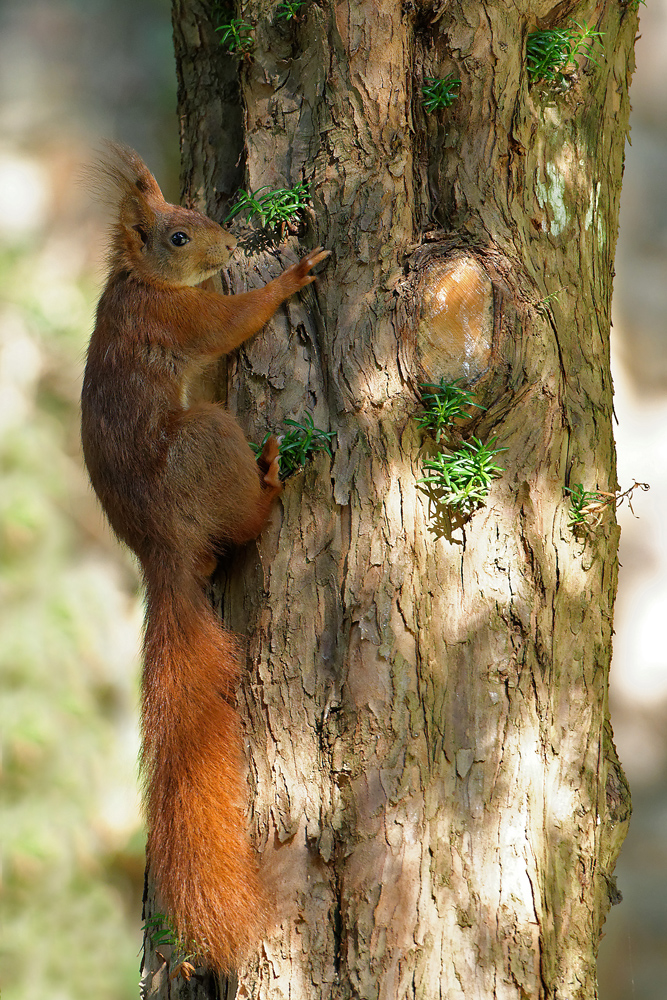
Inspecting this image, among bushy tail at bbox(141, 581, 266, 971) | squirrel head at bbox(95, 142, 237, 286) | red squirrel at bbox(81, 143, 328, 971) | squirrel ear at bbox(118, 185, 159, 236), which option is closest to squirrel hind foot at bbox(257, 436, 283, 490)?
red squirrel at bbox(81, 143, 328, 971)

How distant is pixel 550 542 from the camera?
208 centimetres

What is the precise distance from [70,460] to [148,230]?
3.07m

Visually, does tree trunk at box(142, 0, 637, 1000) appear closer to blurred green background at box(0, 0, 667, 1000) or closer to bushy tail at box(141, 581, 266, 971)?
bushy tail at box(141, 581, 266, 971)

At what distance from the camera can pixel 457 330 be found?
2020 mm

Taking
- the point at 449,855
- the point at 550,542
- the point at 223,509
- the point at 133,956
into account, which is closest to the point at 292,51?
the point at 223,509

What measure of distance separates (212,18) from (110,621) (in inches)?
145

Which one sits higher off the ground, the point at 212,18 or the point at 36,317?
the point at 36,317

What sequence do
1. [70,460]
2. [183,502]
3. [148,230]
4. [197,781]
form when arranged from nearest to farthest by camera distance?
[197,781] < [183,502] < [148,230] < [70,460]

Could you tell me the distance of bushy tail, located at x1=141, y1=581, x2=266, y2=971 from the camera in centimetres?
183

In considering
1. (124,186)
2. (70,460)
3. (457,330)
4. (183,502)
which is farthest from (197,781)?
(70,460)

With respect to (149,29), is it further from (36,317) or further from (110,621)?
(110,621)

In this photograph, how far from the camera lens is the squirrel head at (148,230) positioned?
249cm

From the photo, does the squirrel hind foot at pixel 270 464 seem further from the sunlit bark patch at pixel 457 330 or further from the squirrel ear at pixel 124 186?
the squirrel ear at pixel 124 186

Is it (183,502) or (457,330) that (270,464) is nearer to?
(183,502)
